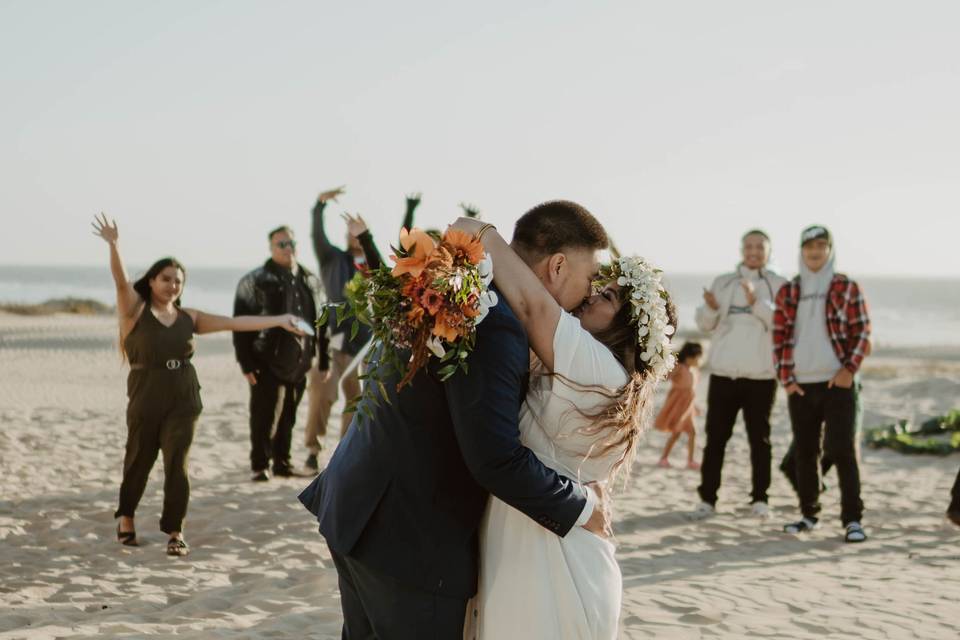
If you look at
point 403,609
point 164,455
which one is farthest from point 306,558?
point 403,609

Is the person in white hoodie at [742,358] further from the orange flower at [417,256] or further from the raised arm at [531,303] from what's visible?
the orange flower at [417,256]

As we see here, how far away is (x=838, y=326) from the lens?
7.56 metres

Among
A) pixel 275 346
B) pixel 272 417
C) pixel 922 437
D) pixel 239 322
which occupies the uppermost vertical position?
pixel 239 322

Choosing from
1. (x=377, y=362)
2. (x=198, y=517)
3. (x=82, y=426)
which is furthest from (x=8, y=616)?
(x=82, y=426)

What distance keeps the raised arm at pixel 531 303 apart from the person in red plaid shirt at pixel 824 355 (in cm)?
512

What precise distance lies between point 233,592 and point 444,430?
12.1ft

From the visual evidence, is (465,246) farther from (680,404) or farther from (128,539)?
(680,404)

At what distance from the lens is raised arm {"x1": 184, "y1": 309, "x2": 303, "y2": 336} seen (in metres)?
6.64

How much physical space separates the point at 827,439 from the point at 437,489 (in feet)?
18.1

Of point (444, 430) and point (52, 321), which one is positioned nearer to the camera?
point (444, 430)

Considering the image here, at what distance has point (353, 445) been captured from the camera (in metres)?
2.94

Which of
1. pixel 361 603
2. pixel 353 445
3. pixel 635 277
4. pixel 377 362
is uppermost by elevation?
pixel 635 277

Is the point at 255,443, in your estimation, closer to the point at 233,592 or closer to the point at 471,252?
the point at 233,592

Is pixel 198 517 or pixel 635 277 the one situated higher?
pixel 635 277
